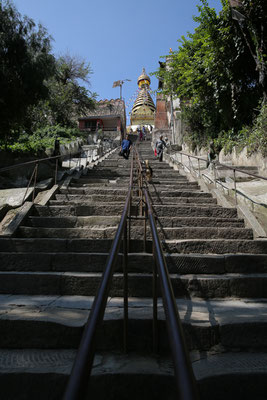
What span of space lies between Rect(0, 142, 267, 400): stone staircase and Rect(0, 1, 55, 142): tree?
15.4 feet

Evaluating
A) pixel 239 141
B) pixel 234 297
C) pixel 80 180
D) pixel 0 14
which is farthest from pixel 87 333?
pixel 239 141

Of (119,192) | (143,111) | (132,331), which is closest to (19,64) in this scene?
(119,192)

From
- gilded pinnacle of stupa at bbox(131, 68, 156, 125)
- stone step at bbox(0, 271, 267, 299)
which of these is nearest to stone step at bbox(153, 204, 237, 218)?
stone step at bbox(0, 271, 267, 299)

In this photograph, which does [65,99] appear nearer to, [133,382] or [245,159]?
[245,159]

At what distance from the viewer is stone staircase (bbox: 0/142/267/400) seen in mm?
1646

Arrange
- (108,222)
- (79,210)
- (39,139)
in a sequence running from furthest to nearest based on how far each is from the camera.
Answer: (39,139) → (79,210) → (108,222)

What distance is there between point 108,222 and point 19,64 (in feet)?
21.5

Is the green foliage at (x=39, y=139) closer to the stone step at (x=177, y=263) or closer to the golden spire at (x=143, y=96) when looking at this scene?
the stone step at (x=177, y=263)

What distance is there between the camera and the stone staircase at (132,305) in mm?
1646

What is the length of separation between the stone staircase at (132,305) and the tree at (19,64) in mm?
4693

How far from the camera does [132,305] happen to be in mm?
2543

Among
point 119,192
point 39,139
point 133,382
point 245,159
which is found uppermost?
point 39,139

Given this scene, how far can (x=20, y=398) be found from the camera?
1639 mm

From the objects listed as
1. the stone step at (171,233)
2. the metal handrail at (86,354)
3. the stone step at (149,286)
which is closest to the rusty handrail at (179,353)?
the metal handrail at (86,354)
